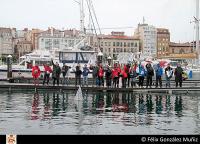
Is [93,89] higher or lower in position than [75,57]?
lower

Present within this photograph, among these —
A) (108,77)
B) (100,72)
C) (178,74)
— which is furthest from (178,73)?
(100,72)

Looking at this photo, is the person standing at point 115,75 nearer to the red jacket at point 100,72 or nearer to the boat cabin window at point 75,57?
the red jacket at point 100,72

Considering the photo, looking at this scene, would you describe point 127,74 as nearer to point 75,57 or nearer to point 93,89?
point 93,89

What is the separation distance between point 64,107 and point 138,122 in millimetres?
6393

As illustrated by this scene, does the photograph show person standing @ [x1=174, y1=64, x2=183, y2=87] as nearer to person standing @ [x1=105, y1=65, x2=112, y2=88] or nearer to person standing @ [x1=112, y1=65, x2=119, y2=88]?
person standing @ [x1=112, y1=65, x2=119, y2=88]

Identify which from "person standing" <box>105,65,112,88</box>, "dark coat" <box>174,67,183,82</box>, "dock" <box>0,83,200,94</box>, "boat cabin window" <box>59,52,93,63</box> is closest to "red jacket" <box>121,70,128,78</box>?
"dock" <box>0,83,200,94</box>

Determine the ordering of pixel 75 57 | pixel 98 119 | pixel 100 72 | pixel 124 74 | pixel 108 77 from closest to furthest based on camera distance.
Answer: pixel 98 119 < pixel 124 74 < pixel 100 72 < pixel 108 77 < pixel 75 57

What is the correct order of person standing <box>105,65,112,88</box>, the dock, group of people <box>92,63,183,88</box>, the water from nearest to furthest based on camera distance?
the water, the dock, group of people <box>92,63,183,88</box>, person standing <box>105,65,112,88</box>

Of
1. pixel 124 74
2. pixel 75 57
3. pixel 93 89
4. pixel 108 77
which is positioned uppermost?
pixel 75 57

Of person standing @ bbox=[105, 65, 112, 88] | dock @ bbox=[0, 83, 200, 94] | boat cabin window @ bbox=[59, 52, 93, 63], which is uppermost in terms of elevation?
boat cabin window @ bbox=[59, 52, 93, 63]

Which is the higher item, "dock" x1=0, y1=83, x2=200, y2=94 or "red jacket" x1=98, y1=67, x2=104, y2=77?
"red jacket" x1=98, y1=67, x2=104, y2=77

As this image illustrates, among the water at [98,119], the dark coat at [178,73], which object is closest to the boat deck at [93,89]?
the dark coat at [178,73]

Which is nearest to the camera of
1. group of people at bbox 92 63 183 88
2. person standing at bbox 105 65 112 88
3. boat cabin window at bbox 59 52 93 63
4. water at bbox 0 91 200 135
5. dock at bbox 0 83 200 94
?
water at bbox 0 91 200 135

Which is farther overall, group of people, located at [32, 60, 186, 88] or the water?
group of people, located at [32, 60, 186, 88]
